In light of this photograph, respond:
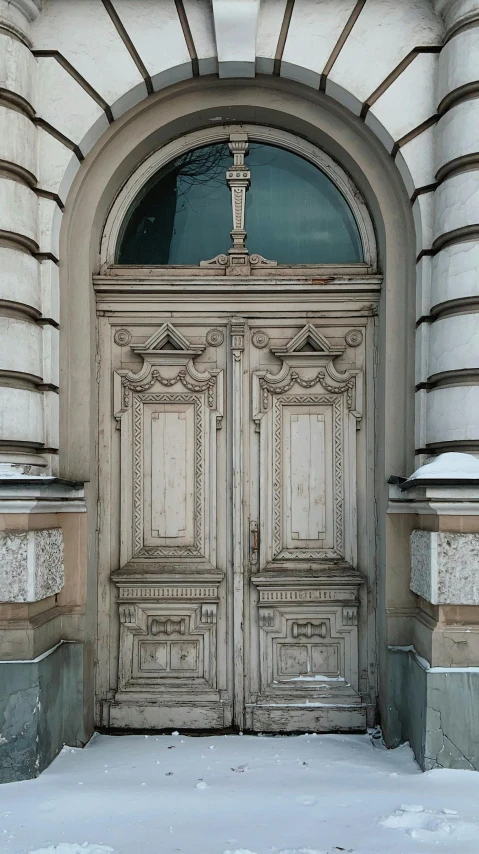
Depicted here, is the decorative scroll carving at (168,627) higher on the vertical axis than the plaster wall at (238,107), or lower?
lower

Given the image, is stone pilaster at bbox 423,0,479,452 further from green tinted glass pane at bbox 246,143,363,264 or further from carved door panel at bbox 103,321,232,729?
carved door panel at bbox 103,321,232,729

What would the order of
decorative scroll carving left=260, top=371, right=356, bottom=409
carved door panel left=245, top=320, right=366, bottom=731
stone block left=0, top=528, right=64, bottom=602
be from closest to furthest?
1. stone block left=0, top=528, right=64, bottom=602
2. carved door panel left=245, top=320, right=366, bottom=731
3. decorative scroll carving left=260, top=371, right=356, bottom=409

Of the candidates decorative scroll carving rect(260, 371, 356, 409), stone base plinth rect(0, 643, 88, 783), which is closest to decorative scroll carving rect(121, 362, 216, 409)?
decorative scroll carving rect(260, 371, 356, 409)

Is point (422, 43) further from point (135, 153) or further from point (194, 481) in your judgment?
point (194, 481)

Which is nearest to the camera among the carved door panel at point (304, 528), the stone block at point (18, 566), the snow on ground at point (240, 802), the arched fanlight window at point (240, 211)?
the snow on ground at point (240, 802)

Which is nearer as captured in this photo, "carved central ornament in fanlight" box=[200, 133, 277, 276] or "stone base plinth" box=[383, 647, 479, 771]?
"stone base plinth" box=[383, 647, 479, 771]

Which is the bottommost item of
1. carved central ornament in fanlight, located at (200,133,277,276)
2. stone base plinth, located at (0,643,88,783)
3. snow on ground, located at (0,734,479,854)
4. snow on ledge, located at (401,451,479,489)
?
snow on ground, located at (0,734,479,854)

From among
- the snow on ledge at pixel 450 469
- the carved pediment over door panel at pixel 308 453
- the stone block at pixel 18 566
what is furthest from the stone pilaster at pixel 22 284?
the snow on ledge at pixel 450 469

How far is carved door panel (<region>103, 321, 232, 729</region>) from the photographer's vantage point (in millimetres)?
4816

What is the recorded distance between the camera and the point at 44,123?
4.54 m

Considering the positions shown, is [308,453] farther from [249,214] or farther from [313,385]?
[249,214]

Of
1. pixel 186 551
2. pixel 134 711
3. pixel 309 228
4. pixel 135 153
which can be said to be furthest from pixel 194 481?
pixel 135 153

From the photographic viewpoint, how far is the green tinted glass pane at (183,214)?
5074 millimetres

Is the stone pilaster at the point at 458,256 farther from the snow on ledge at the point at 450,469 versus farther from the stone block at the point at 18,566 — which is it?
the stone block at the point at 18,566
